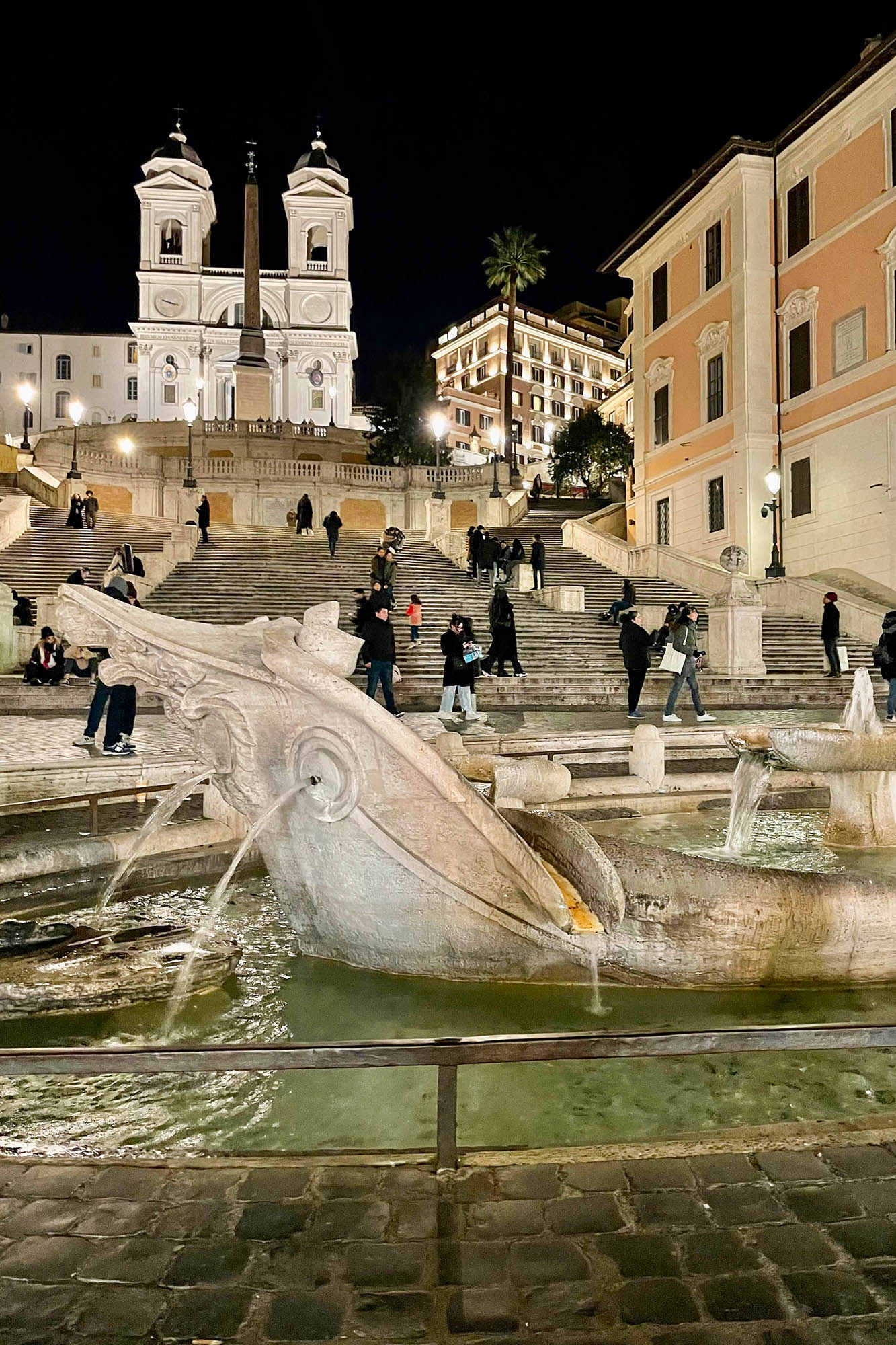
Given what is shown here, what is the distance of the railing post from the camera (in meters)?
2.18

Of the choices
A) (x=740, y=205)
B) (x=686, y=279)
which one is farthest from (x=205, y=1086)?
(x=686, y=279)

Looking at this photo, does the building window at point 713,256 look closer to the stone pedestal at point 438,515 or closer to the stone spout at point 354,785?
the stone pedestal at point 438,515

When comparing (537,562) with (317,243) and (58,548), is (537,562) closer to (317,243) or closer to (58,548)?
(58,548)

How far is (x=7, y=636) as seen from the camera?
16.3 metres

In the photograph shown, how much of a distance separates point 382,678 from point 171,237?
76309 millimetres

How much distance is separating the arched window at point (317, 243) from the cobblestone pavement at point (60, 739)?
241 feet

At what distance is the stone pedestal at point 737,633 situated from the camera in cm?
1792

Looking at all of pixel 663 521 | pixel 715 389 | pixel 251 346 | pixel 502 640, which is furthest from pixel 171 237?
pixel 502 640

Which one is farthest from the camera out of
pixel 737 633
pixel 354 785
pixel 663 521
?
pixel 663 521

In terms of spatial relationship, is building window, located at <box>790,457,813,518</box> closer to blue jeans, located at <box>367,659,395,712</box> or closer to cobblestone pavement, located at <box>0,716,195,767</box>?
blue jeans, located at <box>367,659,395,712</box>

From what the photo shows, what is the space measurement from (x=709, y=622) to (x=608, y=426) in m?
37.7

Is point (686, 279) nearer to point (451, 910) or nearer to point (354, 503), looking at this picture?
point (354, 503)

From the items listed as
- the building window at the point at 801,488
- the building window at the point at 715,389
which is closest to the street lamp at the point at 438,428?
the building window at the point at 715,389

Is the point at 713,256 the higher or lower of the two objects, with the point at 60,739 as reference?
higher
